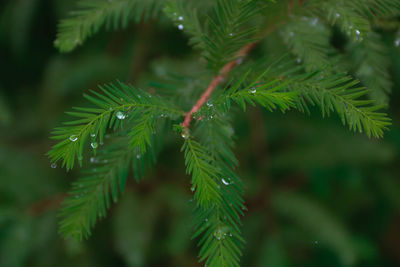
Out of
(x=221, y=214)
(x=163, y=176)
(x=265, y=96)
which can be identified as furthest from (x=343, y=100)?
(x=163, y=176)

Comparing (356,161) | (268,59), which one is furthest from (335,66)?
(356,161)

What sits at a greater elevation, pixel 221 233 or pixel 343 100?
pixel 343 100

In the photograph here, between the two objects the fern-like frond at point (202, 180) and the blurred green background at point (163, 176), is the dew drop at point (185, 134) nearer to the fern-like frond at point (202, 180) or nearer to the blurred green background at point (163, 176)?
the fern-like frond at point (202, 180)

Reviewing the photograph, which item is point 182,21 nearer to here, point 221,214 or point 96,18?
point 96,18

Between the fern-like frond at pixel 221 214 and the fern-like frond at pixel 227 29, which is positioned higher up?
the fern-like frond at pixel 227 29

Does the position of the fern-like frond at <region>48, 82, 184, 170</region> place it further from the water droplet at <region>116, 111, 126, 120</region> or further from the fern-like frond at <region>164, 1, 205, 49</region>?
the fern-like frond at <region>164, 1, 205, 49</region>

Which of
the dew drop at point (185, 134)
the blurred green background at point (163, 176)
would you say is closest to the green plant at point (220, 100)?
the dew drop at point (185, 134)

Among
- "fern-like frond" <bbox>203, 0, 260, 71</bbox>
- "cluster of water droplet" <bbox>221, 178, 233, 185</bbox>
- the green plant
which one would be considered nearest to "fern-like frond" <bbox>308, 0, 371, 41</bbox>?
the green plant

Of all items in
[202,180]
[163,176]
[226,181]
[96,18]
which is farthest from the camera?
[163,176]
